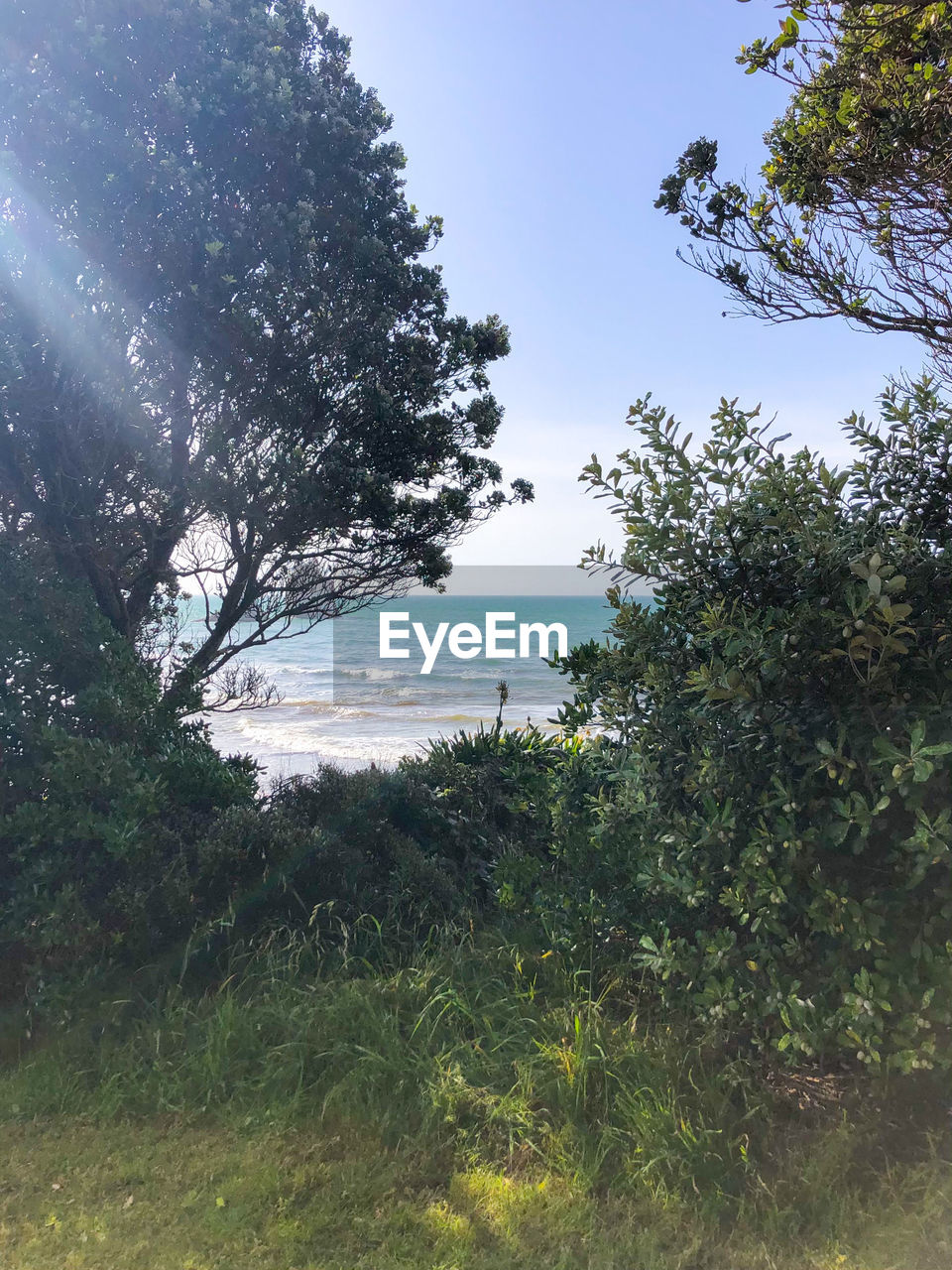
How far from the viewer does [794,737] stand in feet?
9.61

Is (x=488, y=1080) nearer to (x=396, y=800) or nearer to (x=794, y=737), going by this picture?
(x=794, y=737)

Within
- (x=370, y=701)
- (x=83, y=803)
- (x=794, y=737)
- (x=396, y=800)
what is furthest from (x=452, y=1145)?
(x=370, y=701)

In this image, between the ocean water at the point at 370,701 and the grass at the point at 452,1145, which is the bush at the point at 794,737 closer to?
the grass at the point at 452,1145

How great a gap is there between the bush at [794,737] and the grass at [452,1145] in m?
0.34

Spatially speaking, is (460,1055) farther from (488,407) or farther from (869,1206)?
(488,407)

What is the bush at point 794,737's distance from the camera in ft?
9.29

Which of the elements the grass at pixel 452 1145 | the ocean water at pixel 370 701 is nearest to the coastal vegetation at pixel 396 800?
the grass at pixel 452 1145

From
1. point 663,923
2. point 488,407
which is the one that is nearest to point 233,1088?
point 663,923

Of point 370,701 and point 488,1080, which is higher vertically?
point 370,701

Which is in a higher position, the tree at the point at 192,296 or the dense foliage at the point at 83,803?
the tree at the point at 192,296

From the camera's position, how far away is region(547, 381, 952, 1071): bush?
9.29ft

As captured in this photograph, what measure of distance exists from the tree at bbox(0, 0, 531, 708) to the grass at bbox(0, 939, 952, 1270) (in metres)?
2.88

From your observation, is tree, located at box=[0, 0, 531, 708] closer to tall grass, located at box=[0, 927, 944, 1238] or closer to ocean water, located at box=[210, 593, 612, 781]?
ocean water, located at box=[210, 593, 612, 781]

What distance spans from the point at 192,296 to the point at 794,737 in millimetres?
5178
